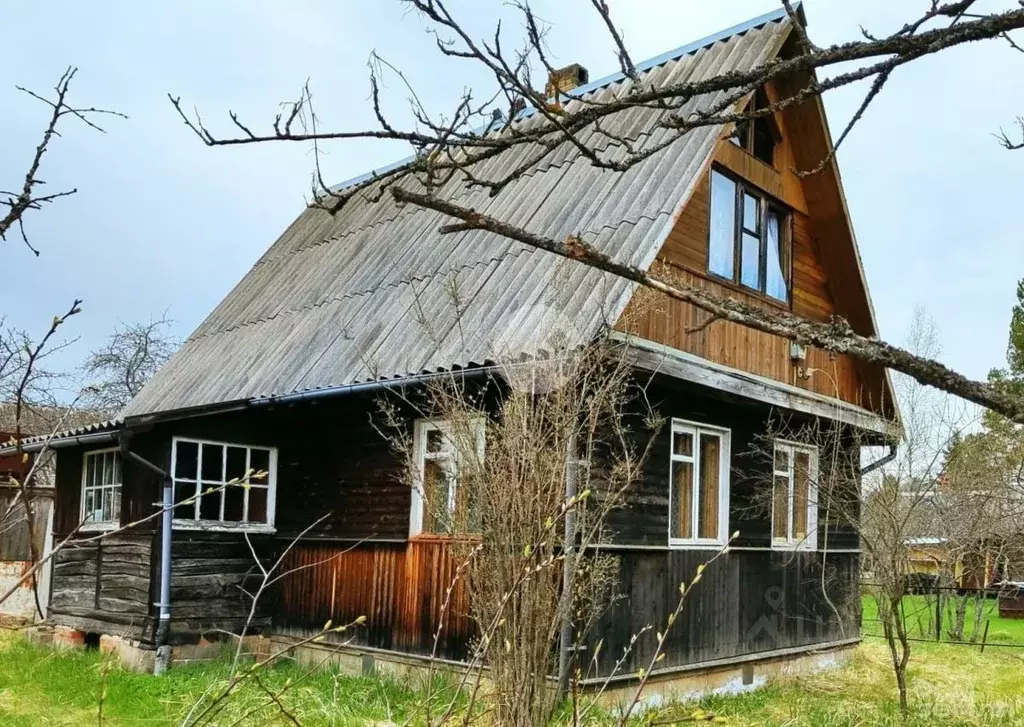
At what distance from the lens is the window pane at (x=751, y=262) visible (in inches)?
421

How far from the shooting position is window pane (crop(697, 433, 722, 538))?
9883mm

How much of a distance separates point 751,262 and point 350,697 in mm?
6293

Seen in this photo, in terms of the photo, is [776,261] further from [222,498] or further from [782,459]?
[222,498]

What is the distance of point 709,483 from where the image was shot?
10.0 meters

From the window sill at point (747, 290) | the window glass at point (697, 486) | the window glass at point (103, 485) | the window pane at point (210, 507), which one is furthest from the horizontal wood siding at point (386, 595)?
the window sill at point (747, 290)

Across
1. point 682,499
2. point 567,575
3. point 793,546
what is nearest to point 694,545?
point 682,499

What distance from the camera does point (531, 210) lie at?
10.5m

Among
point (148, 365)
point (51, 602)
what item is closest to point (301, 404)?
point (51, 602)

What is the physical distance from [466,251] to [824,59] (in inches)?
323

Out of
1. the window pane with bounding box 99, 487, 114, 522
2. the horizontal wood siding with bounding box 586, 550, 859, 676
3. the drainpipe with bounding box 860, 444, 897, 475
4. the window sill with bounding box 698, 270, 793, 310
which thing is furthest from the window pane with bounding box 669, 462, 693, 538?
the window pane with bounding box 99, 487, 114, 522

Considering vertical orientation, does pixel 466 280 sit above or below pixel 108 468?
above

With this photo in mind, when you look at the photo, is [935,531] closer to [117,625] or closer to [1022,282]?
[117,625]

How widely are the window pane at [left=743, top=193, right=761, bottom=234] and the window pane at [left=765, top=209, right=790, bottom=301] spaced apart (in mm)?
214

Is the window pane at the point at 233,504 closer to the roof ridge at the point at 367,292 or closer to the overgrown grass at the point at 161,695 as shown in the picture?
the overgrown grass at the point at 161,695
